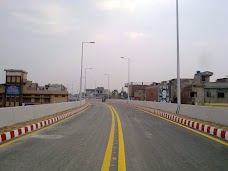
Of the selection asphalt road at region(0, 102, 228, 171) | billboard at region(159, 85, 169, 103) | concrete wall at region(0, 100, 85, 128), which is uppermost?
billboard at region(159, 85, 169, 103)

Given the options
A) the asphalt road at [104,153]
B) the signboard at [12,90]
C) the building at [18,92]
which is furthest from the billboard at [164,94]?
the asphalt road at [104,153]

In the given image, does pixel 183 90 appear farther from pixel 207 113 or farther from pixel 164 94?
pixel 207 113

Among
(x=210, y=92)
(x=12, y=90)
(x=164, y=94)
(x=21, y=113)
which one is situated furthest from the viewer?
(x=12, y=90)

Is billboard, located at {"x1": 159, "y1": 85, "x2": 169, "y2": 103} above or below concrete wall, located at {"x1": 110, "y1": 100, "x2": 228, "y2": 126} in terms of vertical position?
above

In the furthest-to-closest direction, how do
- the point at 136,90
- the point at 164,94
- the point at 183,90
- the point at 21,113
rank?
1. the point at 136,90
2. the point at 164,94
3. the point at 183,90
4. the point at 21,113

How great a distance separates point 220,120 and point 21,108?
445 inches

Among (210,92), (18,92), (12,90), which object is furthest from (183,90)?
(12,90)

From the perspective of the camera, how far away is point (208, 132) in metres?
15.0

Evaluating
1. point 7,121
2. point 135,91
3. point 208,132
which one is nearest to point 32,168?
point 7,121

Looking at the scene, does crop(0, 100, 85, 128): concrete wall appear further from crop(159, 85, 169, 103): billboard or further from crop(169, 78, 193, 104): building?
crop(159, 85, 169, 103): billboard

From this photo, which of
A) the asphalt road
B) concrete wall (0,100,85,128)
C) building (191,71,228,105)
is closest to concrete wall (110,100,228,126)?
the asphalt road

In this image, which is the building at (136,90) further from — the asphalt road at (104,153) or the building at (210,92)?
the asphalt road at (104,153)

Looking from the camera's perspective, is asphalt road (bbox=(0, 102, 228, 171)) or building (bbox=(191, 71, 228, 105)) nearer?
asphalt road (bbox=(0, 102, 228, 171))

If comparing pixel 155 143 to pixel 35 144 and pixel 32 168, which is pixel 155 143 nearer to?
pixel 35 144
